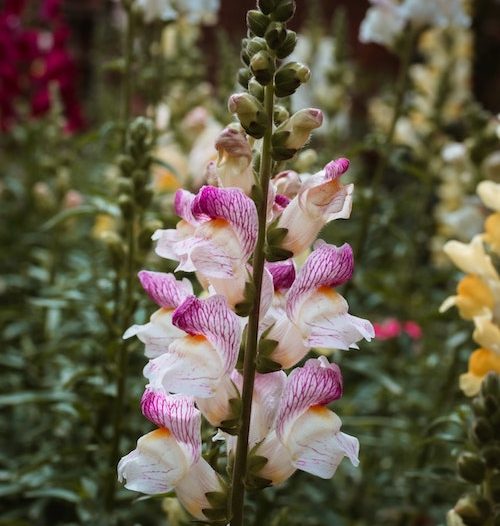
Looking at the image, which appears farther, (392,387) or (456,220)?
(456,220)

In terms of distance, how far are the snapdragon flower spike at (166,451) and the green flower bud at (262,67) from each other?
35 cm

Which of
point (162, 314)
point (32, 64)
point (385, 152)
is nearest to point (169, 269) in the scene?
point (385, 152)

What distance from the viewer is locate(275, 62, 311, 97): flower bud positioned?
91 centimetres

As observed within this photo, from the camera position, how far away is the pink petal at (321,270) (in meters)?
0.94

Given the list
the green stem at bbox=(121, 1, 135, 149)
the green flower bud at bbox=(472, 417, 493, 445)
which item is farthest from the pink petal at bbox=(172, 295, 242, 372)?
the green stem at bbox=(121, 1, 135, 149)

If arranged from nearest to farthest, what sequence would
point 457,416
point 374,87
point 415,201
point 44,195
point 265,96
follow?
point 265,96 < point 457,416 < point 44,195 < point 415,201 < point 374,87

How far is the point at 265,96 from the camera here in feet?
3.04

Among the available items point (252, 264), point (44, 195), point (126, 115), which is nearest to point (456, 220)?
point (126, 115)

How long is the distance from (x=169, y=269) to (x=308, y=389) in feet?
3.45

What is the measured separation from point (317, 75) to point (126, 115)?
5.14 feet

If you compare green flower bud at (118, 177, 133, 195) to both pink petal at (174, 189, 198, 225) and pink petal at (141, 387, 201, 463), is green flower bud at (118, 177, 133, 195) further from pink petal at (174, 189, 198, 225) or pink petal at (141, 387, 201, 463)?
pink petal at (141, 387, 201, 463)

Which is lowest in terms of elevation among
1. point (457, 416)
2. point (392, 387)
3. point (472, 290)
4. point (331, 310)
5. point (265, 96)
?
point (392, 387)

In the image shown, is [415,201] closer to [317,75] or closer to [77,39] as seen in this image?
[317,75]

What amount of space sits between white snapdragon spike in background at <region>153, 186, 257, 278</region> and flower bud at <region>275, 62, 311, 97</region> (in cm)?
12
